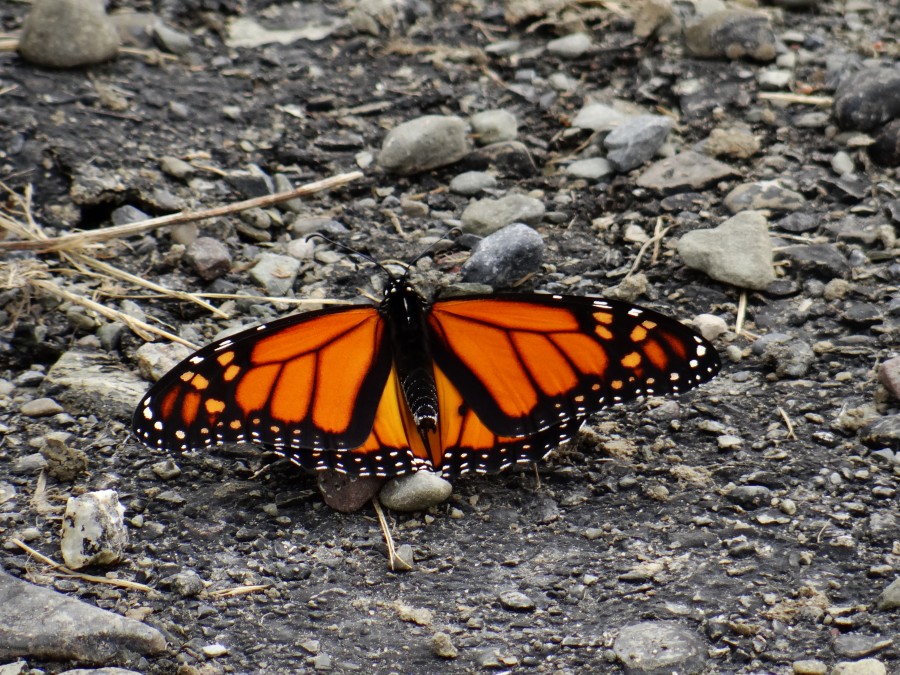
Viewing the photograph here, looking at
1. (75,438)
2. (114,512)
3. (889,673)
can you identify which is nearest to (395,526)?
(114,512)

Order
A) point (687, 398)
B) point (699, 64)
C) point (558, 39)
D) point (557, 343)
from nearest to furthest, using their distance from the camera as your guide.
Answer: point (557, 343) → point (687, 398) → point (699, 64) → point (558, 39)

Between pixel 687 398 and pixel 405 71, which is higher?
pixel 405 71

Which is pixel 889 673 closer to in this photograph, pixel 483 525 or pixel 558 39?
pixel 483 525

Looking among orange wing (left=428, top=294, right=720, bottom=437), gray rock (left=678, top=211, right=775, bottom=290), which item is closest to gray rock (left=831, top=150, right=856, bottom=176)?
gray rock (left=678, top=211, right=775, bottom=290)

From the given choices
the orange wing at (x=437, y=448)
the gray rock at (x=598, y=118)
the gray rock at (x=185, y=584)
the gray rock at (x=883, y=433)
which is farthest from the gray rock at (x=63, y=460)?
the gray rock at (x=598, y=118)

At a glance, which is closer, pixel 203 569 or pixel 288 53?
pixel 203 569

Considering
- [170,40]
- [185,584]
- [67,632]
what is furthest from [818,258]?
[170,40]

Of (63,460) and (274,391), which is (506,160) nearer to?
(274,391)

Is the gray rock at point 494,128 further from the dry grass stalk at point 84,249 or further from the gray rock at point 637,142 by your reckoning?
the dry grass stalk at point 84,249

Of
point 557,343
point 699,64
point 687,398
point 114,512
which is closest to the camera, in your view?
point 114,512
